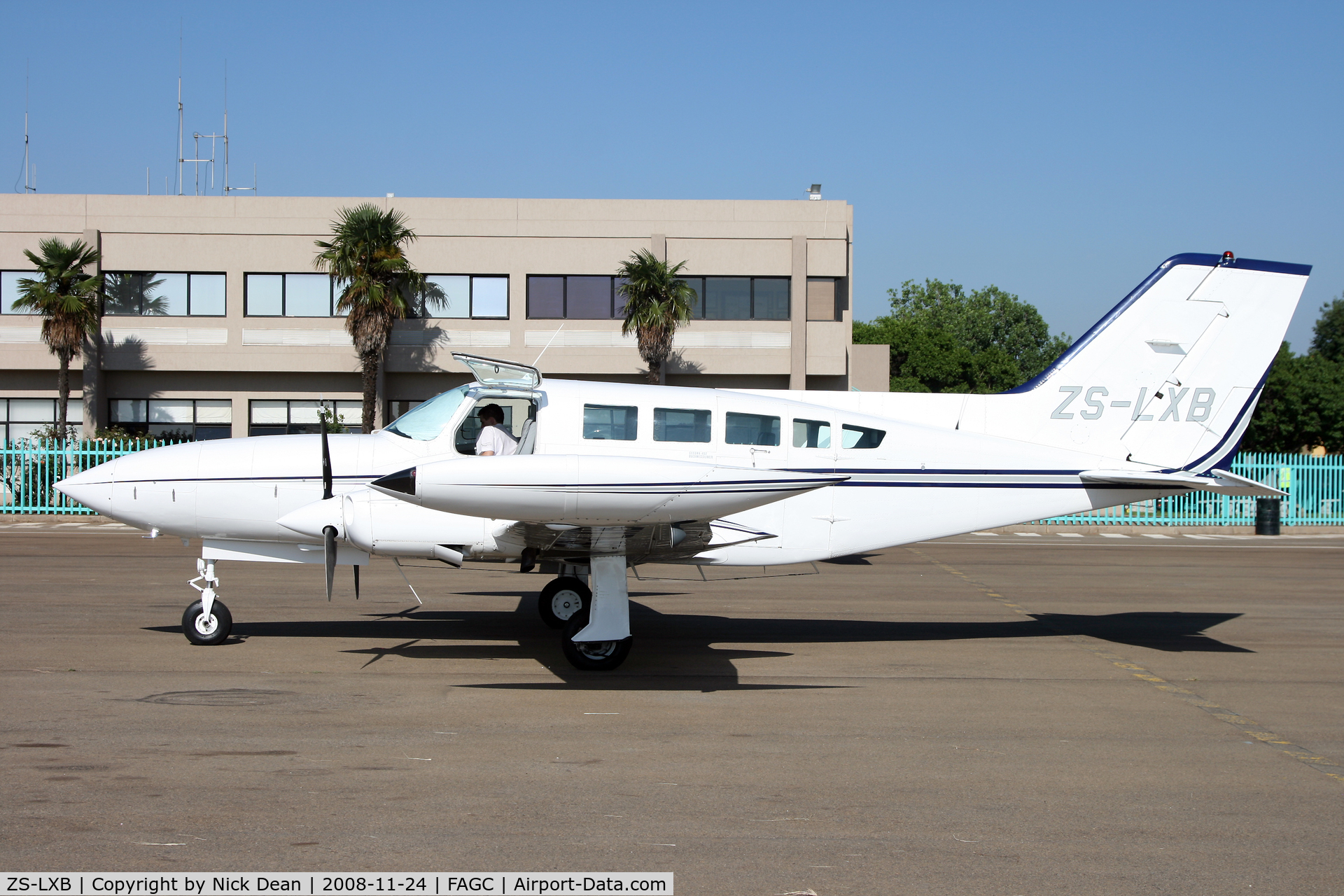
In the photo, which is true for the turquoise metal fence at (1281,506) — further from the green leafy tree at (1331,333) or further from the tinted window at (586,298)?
the green leafy tree at (1331,333)

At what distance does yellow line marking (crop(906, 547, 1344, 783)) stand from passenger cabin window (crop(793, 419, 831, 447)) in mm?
3337

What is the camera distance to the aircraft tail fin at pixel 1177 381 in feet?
35.2

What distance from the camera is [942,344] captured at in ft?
251

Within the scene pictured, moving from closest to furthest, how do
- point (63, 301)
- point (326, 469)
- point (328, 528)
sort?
1. point (328, 528)
2. point (326, 469)
3. point (63, 301)

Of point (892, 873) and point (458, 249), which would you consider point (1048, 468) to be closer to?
point (892, 873)

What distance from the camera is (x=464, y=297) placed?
114ft

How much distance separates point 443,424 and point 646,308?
23.1m

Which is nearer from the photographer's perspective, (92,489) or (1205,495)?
(92,489)

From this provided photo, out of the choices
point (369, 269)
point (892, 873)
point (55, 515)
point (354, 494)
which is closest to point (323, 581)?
point (354, 494)

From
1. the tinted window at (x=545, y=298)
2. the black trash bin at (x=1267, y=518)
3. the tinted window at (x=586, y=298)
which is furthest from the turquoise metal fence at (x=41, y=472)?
the black trash bin at (x=1267, y=518)

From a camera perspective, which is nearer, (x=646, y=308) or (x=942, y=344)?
(x=646, y=308)

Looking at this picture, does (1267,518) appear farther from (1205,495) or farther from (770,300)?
(770,300)

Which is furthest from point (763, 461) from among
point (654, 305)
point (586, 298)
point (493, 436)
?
point (586, 298)

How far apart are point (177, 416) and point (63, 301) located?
16.2ft
